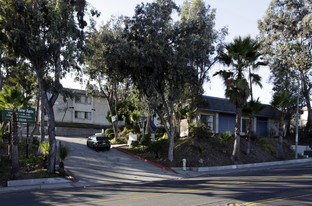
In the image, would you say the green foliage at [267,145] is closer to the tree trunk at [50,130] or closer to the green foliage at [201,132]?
the green foliage at [201,132]

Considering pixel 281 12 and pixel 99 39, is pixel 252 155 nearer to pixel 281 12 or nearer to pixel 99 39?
pixel 99 39

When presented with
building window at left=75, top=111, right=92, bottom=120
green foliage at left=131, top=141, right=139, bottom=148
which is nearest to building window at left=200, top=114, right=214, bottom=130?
green foliage at left=131, top=141, right=139, bottom=148

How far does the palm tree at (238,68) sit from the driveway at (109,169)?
794 cm

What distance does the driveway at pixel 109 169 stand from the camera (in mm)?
16234

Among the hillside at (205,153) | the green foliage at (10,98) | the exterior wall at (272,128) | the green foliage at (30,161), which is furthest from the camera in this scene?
the exterior wall at (272,128)

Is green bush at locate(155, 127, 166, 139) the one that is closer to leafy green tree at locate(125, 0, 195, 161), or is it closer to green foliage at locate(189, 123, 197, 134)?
green foliage at locate(189, 123, 197, 134)

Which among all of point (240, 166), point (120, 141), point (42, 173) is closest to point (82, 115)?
point (120, 141)

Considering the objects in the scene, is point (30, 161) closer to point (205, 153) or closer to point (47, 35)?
point (47, 35)

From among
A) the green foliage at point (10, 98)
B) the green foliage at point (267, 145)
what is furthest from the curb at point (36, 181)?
the green foliage at point (267, 145)

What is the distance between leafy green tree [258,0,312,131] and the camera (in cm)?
3378

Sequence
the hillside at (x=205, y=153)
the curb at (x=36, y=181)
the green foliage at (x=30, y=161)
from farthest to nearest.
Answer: the hillside at (x=205, y=153) → the green foliage at (x=30, y=161) → the curb at (x=36, y=181)

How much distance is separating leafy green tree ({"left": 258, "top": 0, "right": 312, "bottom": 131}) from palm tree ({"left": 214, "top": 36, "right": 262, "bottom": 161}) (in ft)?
47.1

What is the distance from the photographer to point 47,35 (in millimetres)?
15484

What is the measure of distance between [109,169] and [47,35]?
31.2 ft
